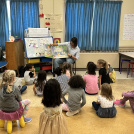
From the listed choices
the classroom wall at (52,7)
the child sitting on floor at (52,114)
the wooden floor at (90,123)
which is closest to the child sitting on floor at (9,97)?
the wooden floor at (90,123)

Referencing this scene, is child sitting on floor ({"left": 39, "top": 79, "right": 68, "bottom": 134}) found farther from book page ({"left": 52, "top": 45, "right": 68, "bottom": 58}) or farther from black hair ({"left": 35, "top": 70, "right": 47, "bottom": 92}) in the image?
book page ({"left": 52, "top": 45, "right": 68, "bottom": 58})

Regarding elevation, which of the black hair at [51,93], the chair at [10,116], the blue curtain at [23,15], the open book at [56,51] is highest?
the blue curtain at [23,15]

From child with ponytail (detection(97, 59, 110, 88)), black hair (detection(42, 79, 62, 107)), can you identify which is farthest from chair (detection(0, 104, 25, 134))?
child with ponytail (detection(97, 59, 110, 88))

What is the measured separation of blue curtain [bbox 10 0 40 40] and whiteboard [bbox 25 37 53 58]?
0.61 metres

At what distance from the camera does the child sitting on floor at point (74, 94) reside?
238cm

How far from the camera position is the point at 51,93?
1637 millimetres

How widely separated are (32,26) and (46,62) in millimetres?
1251

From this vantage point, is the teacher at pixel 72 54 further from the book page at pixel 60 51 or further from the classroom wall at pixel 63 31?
the classroom wall at pixel 63 31

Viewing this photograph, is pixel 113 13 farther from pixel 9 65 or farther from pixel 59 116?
pixel 59 116

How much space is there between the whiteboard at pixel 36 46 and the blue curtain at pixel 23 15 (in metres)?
0.61

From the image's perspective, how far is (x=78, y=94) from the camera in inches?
94.6

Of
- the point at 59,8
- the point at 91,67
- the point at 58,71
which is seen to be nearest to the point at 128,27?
the point at 59,8

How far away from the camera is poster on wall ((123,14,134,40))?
17.1 feet

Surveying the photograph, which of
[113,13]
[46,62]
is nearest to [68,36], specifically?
[46,62]
